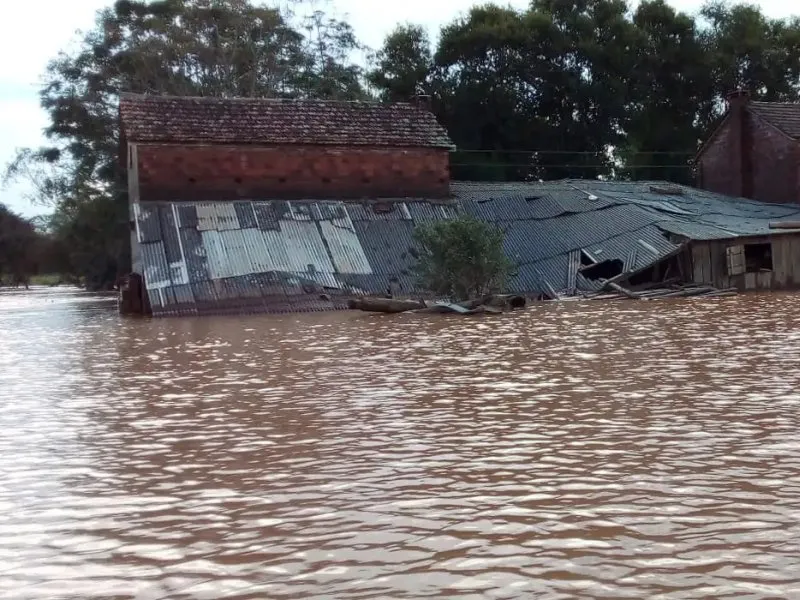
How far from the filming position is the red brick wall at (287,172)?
87.3 ft

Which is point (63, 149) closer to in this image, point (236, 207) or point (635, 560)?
point (236, 207)

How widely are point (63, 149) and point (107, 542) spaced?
42.9m

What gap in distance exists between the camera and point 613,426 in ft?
24.8

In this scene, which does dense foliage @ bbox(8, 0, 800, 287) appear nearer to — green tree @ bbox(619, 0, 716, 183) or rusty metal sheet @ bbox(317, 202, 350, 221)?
green tree @ bbox(619, 0, 716, 183)

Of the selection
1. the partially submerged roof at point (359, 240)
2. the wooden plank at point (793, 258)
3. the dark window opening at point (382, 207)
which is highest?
the dark window opening at point (382, 207)

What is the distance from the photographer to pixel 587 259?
84.6 ft

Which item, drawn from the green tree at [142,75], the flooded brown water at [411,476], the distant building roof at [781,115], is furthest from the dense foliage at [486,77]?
the flooded brown water at [411,476]

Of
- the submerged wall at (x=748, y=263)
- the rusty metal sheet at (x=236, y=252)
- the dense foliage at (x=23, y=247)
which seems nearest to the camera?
the rusty metal sheet at (x=236, y=252)

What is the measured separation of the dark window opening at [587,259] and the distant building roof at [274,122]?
6390mm

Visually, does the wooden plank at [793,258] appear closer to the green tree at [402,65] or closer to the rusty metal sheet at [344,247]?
the rusty metal sheet at [344,247]

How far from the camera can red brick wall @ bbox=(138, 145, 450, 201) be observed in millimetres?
26609

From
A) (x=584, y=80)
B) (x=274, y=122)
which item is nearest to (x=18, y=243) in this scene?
(x=584, y=80)

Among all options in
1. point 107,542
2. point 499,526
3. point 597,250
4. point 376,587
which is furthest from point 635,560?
point 597,250

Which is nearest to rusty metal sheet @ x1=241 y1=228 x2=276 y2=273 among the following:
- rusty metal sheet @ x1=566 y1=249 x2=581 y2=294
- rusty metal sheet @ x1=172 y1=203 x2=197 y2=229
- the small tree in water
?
rusty metal sheet @ x1=172 y1=203 x2=197 y2=229
